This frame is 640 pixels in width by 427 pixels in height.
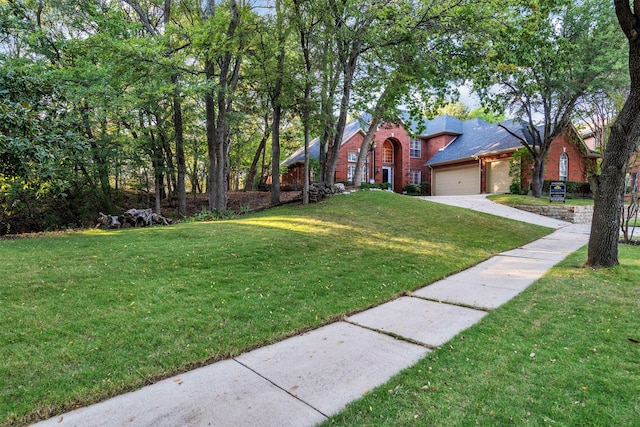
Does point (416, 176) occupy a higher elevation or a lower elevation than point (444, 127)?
lower

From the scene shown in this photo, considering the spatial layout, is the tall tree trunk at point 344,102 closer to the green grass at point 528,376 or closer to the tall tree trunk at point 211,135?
the tall tree trunk at point 211,135

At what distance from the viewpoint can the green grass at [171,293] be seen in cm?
270

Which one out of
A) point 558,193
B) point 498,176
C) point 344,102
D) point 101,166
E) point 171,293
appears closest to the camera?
point 171,293

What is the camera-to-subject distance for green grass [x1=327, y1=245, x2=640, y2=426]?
212 centimetres

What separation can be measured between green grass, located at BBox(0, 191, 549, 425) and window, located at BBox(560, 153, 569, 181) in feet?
59.4

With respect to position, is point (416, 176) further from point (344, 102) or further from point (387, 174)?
point (344, 102)

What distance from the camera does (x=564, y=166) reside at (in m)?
22.3

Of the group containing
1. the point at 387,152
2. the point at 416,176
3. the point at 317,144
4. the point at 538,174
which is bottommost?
the point at 538,174

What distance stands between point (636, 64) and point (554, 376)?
5.08m

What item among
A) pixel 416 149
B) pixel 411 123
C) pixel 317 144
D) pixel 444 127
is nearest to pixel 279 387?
pixel 411 123

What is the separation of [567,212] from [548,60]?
725 centimetres

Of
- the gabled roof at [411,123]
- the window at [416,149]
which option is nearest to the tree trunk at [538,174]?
the gabled roof at [411,123]

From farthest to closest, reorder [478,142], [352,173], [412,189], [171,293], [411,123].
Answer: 1. [412,189]
2. [352,173]
3. [478,142]
4. [411,123]
5. [171,293]

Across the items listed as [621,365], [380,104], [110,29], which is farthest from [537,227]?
[110,29]
